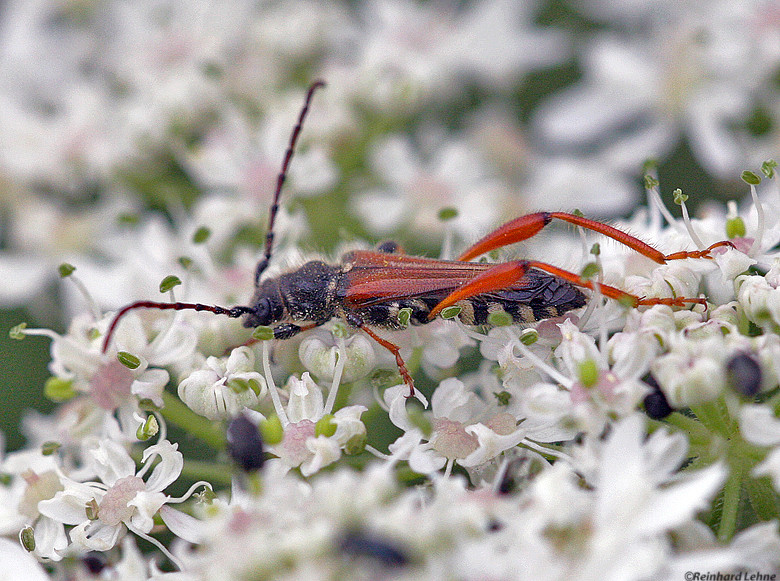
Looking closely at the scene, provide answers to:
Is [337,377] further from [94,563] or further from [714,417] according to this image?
[714,417]

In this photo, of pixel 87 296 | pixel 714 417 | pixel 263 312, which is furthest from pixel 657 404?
pixel 87 296

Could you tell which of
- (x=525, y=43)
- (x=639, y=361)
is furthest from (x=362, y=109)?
(x=639, y=361)

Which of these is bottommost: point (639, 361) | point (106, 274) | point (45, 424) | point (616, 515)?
point (45, 424)

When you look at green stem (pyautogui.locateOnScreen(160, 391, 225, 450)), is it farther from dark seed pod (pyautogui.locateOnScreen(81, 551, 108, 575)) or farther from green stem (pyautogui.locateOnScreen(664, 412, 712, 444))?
green stem (pyautogui.locateOnScreen(664, 412, 712, 444))

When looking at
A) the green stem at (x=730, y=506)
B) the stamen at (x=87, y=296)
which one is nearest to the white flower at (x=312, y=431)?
the stamen at (x=87, y=296)

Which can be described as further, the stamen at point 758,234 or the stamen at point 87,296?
the stamen at point 87,296

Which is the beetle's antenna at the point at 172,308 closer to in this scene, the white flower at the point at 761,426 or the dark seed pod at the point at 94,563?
the dark seed pod at the point at 94,563

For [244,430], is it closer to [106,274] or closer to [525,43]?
[106,274]
